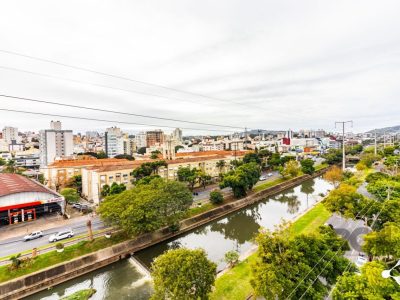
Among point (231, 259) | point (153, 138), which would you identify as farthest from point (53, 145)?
point (231, 259)

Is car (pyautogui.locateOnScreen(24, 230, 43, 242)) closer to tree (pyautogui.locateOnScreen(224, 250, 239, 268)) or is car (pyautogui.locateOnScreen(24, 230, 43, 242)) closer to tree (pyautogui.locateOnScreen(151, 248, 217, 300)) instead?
tree (pyautogui.locateOnScreen(151, 248, 217, 300))

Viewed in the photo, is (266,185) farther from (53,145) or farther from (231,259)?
(53,145)

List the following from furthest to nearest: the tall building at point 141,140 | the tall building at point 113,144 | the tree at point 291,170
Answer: the tall building at point 141,140, the tall building at point 113,144, the tree at point 291,170

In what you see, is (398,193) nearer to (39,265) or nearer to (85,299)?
(85,299)

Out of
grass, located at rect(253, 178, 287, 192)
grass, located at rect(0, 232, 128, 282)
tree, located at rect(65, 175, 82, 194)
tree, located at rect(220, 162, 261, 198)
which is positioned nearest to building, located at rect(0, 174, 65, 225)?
tree, located at rect(65, 175, 82, 194)

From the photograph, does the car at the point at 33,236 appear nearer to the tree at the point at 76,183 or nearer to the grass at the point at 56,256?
the grass at the point at 56,256

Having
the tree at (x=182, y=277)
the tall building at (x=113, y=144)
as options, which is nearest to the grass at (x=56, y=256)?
the tree at (x=182, y=277)
